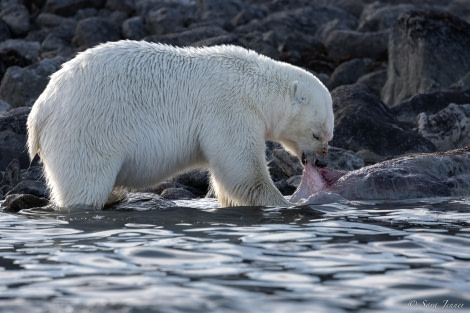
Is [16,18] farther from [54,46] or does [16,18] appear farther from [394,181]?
[394,181]

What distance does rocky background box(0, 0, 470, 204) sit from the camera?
11.6m

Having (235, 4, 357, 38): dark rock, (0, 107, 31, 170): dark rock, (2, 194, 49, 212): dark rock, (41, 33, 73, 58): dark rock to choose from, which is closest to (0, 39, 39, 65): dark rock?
(41, 33, 73, 58): dark rock

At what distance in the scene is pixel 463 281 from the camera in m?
4.78

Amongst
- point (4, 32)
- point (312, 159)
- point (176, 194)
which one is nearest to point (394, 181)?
point (312, 159)

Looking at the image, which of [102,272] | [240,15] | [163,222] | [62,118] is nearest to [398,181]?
[163,222]

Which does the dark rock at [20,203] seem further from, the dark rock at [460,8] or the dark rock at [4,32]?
the dark rock at [460,8]

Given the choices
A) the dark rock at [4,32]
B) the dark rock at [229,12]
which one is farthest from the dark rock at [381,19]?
the dark rock at [4,32]

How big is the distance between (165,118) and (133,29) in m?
21.2

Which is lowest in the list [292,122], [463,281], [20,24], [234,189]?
[463,281]

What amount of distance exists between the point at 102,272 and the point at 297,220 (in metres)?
2.50

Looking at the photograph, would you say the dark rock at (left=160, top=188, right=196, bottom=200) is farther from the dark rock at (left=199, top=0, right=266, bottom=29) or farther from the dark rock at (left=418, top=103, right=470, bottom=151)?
the dark rock at (left=199, top=0, right=266, bottom=29)

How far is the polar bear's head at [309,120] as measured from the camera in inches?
338

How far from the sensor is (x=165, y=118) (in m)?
8.00

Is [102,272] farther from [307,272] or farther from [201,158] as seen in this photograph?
[201,158]
